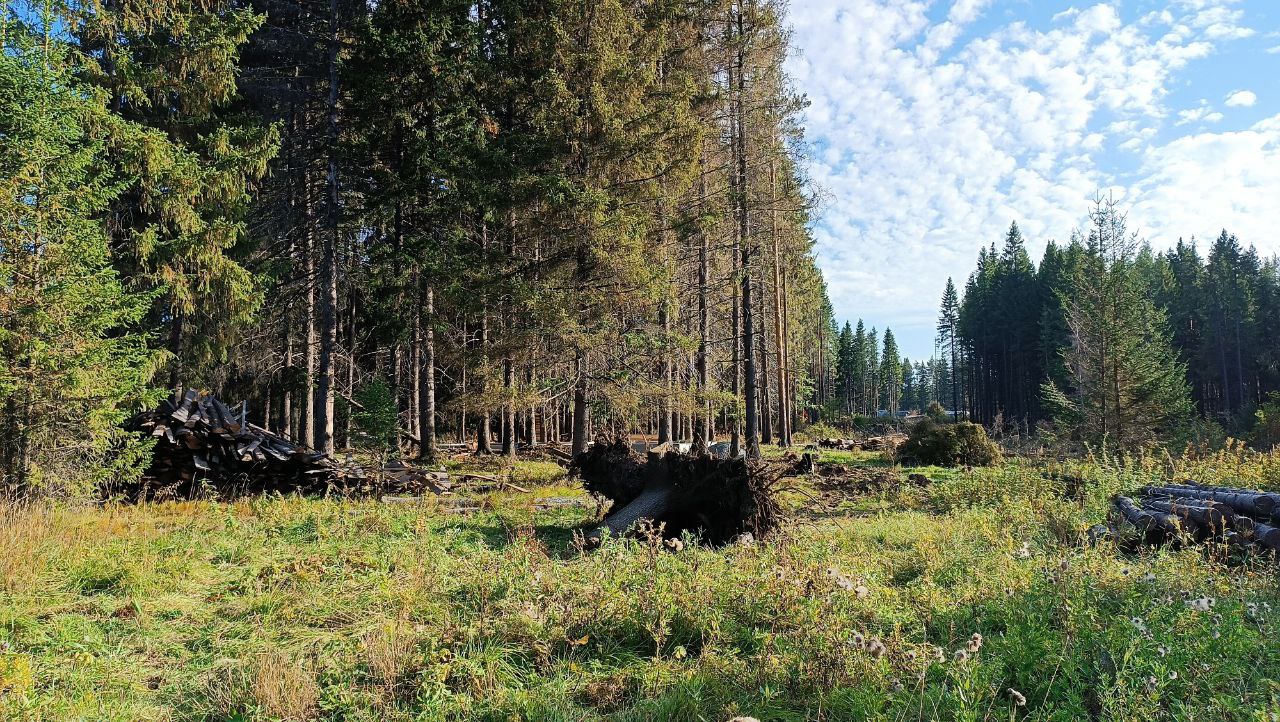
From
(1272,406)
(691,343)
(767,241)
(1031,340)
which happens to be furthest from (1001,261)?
(691,343)

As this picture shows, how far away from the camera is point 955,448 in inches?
703

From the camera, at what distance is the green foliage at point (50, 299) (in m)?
7.34

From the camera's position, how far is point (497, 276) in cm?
1445

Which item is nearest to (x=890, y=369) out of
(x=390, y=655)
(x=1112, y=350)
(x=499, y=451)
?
(x=1112, y=350)

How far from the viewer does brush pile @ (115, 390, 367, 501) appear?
9.98 meters

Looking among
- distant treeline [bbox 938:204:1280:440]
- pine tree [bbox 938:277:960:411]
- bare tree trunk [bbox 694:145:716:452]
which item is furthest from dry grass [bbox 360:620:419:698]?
pine tree [bbox 938:277:960:411]

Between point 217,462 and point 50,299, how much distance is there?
404 centimetres

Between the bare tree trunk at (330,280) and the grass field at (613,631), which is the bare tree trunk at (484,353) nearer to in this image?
the bare tree trunk at (330,280)

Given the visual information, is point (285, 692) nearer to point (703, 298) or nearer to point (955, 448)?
point (955, 448)

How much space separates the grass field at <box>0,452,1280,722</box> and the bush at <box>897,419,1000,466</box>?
39.0 feet

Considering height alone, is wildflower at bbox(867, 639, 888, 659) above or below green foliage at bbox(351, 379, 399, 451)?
below

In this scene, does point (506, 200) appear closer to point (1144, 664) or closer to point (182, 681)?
point (182, 681)

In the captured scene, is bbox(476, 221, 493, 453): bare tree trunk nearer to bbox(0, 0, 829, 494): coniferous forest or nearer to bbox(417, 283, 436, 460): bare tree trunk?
bbox(0, 0, 829, 494): coniferous forest

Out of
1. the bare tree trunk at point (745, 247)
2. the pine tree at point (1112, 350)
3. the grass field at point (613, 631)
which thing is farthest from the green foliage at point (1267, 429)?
the grass field at point (613, 631)
